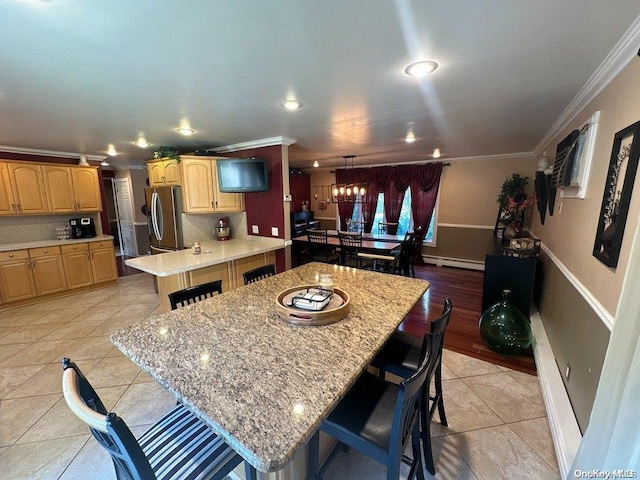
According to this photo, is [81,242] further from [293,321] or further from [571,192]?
[571,192]

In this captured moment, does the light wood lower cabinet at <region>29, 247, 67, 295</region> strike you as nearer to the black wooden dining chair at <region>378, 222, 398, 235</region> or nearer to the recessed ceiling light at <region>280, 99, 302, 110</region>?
the recessed ceiling light at <region>280, 99, 302, 110</region>

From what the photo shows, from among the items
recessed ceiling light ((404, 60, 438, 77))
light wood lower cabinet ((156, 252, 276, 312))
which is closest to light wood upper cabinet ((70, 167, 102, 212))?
light wood lower cabinet ((156, 252, 276, 312))

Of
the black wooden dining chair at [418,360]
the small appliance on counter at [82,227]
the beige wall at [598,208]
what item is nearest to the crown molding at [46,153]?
the small appliance on counter at [82,227]

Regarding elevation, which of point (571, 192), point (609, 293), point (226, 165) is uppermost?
point (226, 165)

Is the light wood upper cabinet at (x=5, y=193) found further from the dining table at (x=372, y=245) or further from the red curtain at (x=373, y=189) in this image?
the red curtain at (x=373, y=189)

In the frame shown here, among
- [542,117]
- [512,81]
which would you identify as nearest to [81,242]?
[512,81]

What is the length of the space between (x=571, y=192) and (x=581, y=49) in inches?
50.7

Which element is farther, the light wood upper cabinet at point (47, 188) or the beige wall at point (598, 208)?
the light wood upper cabinet at point (47, 188)

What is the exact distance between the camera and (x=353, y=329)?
1.40 meters

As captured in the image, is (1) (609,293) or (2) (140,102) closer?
(1) (609,293)

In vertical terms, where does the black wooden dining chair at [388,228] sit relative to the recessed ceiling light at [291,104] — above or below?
below

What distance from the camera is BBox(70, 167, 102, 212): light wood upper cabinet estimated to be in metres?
4.42

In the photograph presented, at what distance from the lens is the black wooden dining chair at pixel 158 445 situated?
76cm

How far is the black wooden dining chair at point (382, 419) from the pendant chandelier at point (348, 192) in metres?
4.44
